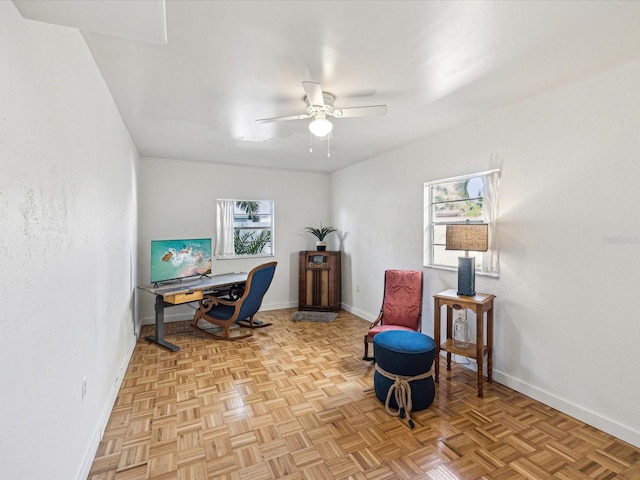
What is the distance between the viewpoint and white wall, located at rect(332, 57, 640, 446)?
6.88ft

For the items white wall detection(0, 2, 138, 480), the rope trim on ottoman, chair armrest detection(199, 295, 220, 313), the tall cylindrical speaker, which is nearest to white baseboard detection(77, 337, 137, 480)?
white wall detection(0, 2, 138, 480)

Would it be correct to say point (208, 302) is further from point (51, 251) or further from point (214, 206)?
point (51, 251)

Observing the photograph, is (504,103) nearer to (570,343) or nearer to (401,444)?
(570,343)

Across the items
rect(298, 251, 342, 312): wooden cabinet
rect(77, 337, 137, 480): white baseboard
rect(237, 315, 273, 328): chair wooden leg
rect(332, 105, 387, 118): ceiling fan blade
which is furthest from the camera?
rect(298, 251, 342, 312): wooden cabinet

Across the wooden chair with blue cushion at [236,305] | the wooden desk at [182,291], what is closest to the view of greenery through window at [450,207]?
the wooden chair with blue cushion at [236,305]

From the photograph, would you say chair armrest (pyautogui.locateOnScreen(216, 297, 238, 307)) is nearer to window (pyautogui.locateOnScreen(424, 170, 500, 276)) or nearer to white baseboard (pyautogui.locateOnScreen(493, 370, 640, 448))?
window (pyautogui.locateOnScreen(424, 170, 500, 276))

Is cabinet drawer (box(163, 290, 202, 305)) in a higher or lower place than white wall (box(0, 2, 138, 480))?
lower

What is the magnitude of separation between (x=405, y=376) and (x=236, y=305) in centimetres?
233

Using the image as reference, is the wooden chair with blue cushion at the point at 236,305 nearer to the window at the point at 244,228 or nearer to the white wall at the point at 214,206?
the white wall at the point at 214,206

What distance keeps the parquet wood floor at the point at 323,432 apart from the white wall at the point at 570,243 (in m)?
0.26

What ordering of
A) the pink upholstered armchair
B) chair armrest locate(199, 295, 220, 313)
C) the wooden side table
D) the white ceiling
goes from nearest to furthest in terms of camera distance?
the white ceiling → the wooden side table → the pink upholstered armchair → chair armrest locate(199, 295, 220, 313)

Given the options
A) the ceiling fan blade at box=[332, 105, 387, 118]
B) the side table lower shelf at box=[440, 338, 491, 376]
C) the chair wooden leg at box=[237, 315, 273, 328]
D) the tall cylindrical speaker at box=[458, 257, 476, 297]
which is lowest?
the chair wooden leg at box=[237, 315, 273, 328]

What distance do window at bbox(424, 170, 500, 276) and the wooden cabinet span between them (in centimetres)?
192

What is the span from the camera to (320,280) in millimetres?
5316
